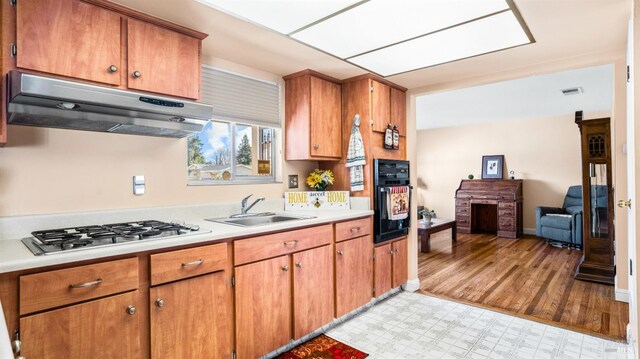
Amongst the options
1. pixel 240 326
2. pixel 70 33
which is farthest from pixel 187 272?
pixel 70 33

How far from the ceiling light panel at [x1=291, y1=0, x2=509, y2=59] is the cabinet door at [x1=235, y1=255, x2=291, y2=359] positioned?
1.46 m

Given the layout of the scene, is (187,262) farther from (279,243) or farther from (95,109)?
(95,109)

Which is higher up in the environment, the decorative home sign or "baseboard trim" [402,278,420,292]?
the decorative home sign

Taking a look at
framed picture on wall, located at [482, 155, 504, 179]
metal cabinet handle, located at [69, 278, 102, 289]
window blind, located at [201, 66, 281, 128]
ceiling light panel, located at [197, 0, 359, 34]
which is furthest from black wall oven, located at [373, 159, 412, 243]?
framed picture on wall, located at [482, 155, 504, 179]

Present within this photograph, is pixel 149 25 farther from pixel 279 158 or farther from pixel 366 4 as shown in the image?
pixel 279 158

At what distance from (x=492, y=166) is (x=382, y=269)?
15.7ft

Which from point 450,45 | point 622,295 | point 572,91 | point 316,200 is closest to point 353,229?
point 316,200

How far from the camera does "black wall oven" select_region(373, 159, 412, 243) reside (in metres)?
3.04

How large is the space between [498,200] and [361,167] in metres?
4.37

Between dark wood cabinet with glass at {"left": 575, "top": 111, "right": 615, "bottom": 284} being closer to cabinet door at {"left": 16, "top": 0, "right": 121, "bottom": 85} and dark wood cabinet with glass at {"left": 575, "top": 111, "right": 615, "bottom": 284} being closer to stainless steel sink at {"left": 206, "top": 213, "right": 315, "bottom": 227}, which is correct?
stainless steel sink at {"left": 206, "top": 213, "right": 315, "bottom": 227}

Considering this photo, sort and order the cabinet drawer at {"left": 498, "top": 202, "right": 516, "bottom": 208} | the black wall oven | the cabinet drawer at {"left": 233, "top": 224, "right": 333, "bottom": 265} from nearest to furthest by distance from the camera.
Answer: the cabinet drawer at {"left": 233, "top": 224, "right": 333, "bottom": 265} → the black wall oven → the cabinet drawer at {"left": 498, "top": 202, "right": 516, "bottom": 208}

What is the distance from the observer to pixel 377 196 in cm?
304

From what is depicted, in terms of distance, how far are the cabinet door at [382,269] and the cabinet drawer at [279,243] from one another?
28.5 inches

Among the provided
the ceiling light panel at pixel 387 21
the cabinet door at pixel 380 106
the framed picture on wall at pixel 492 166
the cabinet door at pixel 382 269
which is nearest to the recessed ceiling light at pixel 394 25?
the ceiling light panel at pixel 387 21
